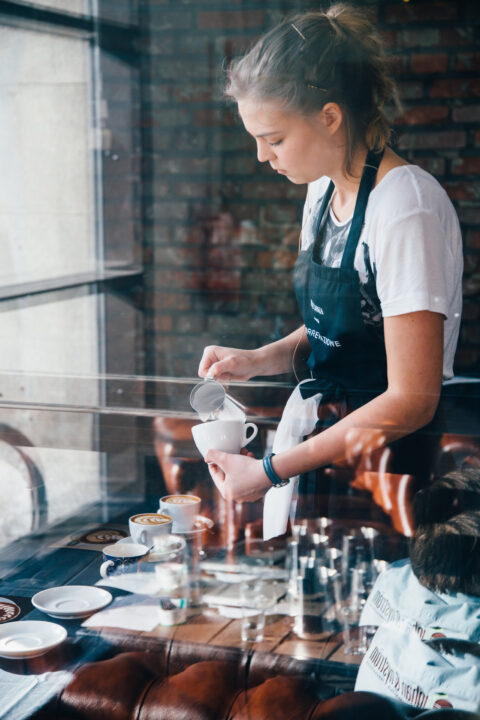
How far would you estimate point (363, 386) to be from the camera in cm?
67

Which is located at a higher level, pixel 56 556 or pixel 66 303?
pixel 66 303

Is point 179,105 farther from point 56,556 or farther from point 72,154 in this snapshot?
point 56,556

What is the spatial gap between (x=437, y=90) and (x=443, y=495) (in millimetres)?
670

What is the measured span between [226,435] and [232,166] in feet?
2.12

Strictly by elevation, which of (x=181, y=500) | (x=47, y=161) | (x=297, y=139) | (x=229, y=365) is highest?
(x=47, y=161)

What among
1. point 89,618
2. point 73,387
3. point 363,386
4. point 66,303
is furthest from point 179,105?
point 89,618

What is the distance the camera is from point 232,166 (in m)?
1.23

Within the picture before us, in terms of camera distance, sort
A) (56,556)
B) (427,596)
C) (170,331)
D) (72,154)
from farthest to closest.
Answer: (72,154), (170,331), (56,556), (427,596)

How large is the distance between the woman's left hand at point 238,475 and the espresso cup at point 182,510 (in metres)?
0.04

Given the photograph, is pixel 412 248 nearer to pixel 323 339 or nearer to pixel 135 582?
pixel 323 339

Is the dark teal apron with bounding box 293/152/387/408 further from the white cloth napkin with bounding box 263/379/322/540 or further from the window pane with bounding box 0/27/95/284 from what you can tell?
the window pane with bounding box 0/27/95/284

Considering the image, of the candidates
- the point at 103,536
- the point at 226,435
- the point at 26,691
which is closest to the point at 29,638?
the point at 26,691

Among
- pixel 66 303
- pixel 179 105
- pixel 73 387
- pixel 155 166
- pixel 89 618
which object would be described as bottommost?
pixel 89 618

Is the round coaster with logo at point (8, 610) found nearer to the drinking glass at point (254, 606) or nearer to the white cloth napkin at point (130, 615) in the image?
the white cloth napkin at point (130, 615)
